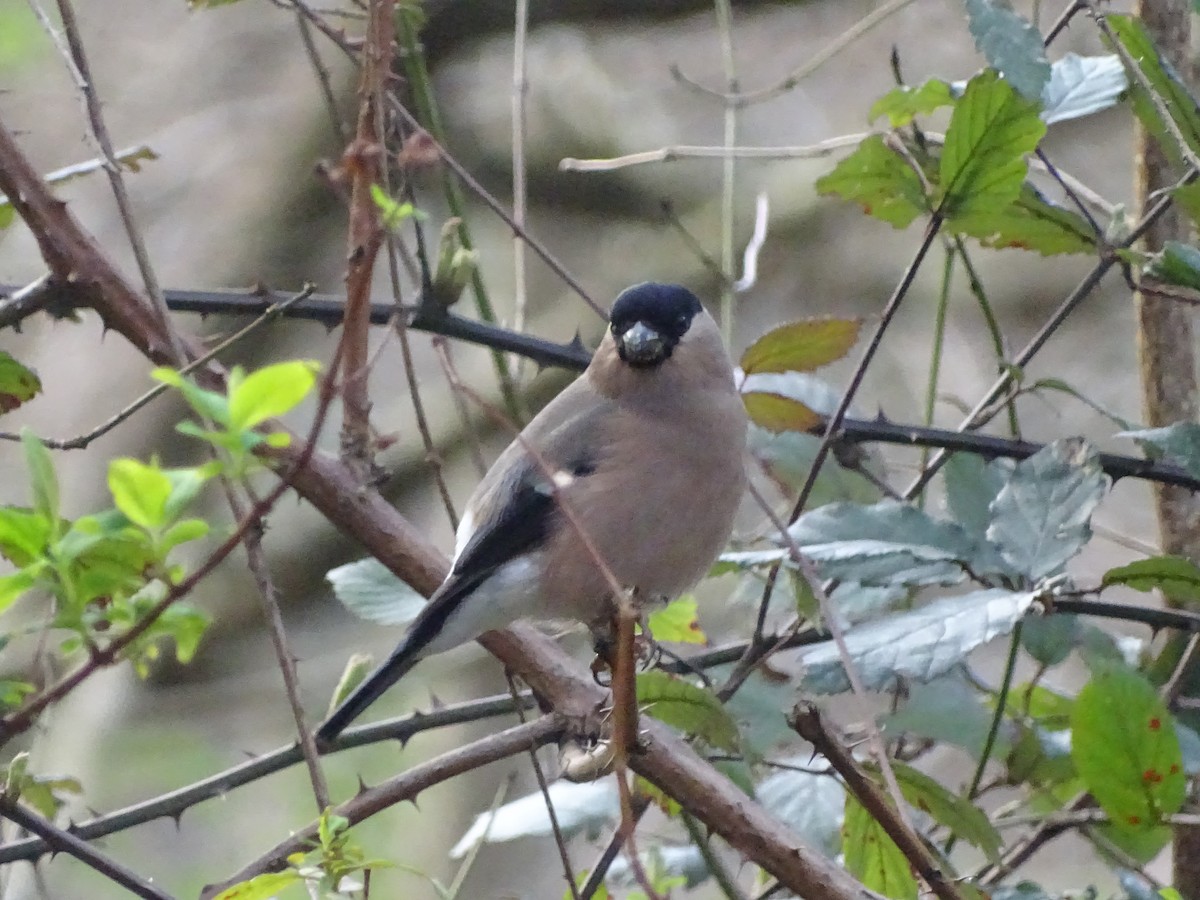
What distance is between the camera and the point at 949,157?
120 cm

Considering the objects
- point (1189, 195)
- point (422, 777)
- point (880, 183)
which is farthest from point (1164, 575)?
point (422, 777)

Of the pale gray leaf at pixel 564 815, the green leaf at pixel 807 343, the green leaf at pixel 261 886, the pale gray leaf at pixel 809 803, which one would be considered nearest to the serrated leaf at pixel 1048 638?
the pale gray leaf at pixel 809 803

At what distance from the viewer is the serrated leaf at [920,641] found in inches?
37.8

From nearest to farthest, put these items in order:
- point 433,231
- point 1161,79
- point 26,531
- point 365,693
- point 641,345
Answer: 1. point 26,531
2. point 1161,79
3. point 365,693
4. point 641,345
5. point 433,231

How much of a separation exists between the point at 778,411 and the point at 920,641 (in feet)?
1.49

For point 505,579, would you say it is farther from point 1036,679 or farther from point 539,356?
point 1036,679

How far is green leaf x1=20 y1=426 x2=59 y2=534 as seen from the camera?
67 centimetres

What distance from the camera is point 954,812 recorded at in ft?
3.93

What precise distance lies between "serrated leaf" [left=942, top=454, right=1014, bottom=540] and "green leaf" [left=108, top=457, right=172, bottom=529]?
29.8 inches

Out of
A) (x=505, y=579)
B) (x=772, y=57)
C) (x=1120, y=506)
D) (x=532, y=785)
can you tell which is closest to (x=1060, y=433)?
(x=1120, y=506)

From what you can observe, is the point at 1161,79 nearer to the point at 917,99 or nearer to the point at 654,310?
the point at 917,99

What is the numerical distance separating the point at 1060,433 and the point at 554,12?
6.65 ft

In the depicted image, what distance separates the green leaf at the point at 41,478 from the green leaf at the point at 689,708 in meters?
0.63

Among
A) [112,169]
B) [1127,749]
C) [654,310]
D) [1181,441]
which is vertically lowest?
[1127,749]
